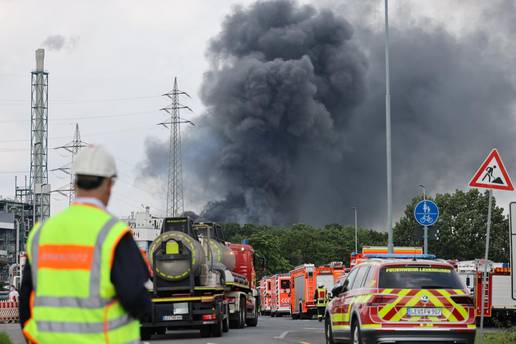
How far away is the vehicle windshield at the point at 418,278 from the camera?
51.7 ft

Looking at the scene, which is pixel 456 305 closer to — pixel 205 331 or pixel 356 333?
pixel 356 333

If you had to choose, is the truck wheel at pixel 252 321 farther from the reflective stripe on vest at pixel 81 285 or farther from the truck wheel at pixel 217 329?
the reflective stripe on vest at pixel 81 285

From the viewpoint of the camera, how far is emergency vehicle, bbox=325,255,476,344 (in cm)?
1554

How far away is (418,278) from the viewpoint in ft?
52.0

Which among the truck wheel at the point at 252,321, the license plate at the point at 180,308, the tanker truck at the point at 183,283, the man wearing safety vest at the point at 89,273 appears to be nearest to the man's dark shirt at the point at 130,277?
the man wearing safety vest at the point at 89,273

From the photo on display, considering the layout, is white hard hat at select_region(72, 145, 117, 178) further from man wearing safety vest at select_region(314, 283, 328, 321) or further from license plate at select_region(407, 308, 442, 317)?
man wearing safety vest at select_region(314, 283, 328, 321)

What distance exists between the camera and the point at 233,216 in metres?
130

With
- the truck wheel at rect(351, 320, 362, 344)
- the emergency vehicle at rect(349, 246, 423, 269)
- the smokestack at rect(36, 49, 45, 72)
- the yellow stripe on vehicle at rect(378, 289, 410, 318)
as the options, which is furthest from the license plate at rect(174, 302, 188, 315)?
the smokestack at rect(36, 49, 45, 72)

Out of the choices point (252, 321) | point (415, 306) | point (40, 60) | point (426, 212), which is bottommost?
point (252, 321)

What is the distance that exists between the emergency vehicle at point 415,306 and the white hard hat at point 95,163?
11187mm

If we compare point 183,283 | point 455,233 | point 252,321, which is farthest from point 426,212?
point 455,233

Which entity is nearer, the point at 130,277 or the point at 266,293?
the point at 130,277

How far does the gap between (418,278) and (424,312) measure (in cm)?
55

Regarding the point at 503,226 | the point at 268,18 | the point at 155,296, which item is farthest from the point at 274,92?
the point at 155,296
